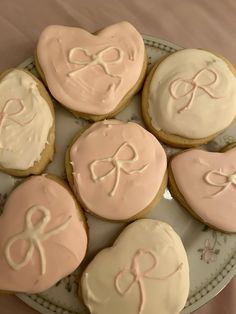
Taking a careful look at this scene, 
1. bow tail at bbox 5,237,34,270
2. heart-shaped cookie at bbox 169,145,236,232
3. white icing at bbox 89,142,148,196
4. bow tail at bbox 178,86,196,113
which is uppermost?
bow tail at bbox 178,86,196,113

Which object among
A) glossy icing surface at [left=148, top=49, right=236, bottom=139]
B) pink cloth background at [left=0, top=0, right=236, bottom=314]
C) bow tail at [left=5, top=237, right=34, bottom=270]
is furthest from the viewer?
pink cloth background at [left=0, top=0, right=236, bottom=314]

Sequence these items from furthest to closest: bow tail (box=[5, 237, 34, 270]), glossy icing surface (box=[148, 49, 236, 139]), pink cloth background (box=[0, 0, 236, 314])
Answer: pink cloth background (box=[0, 0, 236, 314]) → glossy icing surface (box=[148, 49, 236, 139]) → bow tail (box=[5, 237, 34, 270])

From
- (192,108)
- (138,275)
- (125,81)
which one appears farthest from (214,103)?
(138,275)

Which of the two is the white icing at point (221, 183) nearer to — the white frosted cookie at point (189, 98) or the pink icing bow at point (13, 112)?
the white frosted cookie at point (189, 98)

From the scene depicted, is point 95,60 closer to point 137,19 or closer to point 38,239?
point 137,19

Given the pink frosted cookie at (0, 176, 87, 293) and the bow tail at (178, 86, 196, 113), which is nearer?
the pink frosted cookie at (0, 176, 87, 293)

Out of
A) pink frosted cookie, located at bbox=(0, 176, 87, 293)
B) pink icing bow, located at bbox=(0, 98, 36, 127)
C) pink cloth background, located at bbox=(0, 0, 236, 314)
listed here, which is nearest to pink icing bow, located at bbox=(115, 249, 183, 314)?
pink frosted cookie, located at bbox=(0, 176, 87, 293)

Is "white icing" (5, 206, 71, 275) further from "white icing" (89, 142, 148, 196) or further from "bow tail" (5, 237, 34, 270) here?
"white icing" (89, 142, 148, 196)
